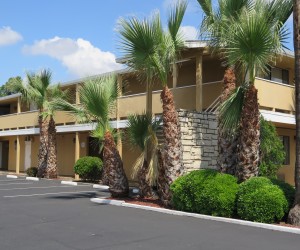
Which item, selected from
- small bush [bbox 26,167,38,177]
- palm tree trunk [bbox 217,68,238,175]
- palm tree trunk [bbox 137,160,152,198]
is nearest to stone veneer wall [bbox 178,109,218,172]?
palm tree trunk [bbox 137,160,152,198]

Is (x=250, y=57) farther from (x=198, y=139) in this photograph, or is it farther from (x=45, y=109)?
(x=45, y=109)

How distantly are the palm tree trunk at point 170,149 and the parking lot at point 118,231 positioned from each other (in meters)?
1.32

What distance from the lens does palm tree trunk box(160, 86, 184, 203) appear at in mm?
12469

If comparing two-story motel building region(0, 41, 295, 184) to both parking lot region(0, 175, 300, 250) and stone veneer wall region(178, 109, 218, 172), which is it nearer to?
stone veneer wall region(178, 109, 218, 172)

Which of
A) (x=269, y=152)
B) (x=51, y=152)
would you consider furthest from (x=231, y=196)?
(x=51, y=152)

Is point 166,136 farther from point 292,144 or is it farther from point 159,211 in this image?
point 292,144

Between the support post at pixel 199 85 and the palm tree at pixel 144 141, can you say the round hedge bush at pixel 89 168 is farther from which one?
the palm tree at pixel 144 141

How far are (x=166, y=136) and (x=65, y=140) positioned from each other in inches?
680

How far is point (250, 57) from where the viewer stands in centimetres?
1049

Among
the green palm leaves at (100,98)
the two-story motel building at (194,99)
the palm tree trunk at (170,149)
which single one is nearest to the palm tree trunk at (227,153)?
the palm tree trunk at (170,149)

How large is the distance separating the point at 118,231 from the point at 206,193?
9.11 ft

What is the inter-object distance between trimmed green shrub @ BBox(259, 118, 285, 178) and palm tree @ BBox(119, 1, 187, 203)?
3.25m

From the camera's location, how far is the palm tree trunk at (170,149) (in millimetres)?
12469

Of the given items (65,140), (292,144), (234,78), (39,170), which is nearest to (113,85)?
(234,78)
